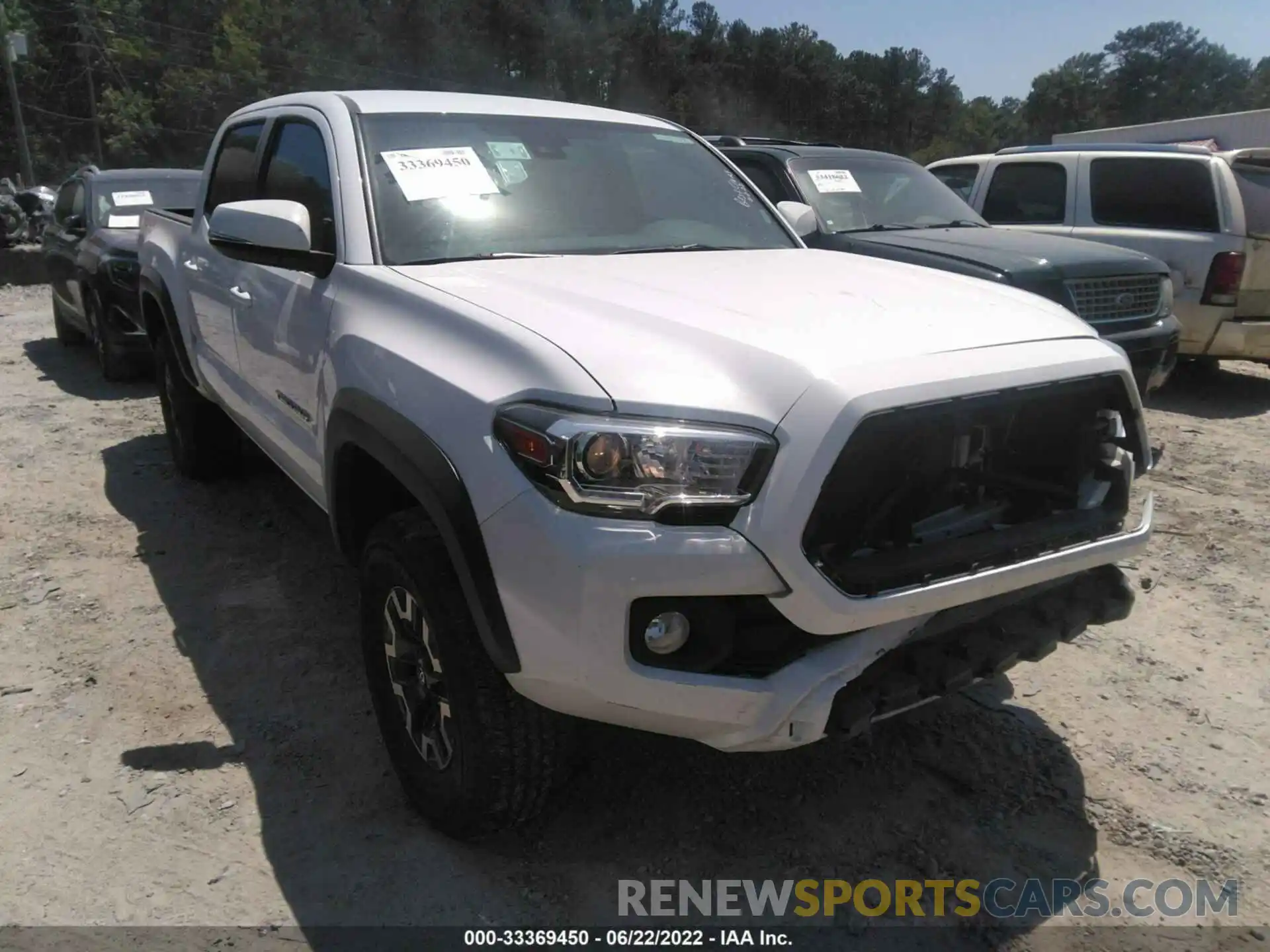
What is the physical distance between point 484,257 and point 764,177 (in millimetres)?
4356

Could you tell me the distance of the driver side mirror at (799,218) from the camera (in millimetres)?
3896

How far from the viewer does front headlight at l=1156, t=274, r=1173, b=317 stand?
20.3 ft

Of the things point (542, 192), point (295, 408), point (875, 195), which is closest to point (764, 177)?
point (875, 195)

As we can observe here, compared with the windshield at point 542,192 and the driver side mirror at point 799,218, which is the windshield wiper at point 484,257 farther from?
the driver side mirror at point 799,218

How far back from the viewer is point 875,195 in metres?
6.84

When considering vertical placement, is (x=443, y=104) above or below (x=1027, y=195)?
above

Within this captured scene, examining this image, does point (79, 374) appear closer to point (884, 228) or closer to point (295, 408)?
point (295, 408)

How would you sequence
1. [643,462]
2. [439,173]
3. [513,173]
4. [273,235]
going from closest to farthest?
[643,462] → [273,235] → [439,173] → [513,173]

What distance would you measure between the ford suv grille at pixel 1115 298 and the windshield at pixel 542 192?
112 inches

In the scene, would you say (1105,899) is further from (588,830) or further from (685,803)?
(588,830)

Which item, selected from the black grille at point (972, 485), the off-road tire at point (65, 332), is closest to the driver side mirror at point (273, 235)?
the black grille at point (972, 485)

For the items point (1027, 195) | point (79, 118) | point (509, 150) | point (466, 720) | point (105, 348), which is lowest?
point (105, 348)

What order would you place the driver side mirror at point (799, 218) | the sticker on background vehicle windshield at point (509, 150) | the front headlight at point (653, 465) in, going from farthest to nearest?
the driver side mirror at point (799, 218) < the sticker on background vehicle windshield at point (509, 150) < the front headlight at point (653, 465)

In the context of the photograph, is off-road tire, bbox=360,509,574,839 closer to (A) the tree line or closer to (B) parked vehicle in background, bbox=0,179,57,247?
(B) parked vehicle in background, bbox=0,179,57,247
